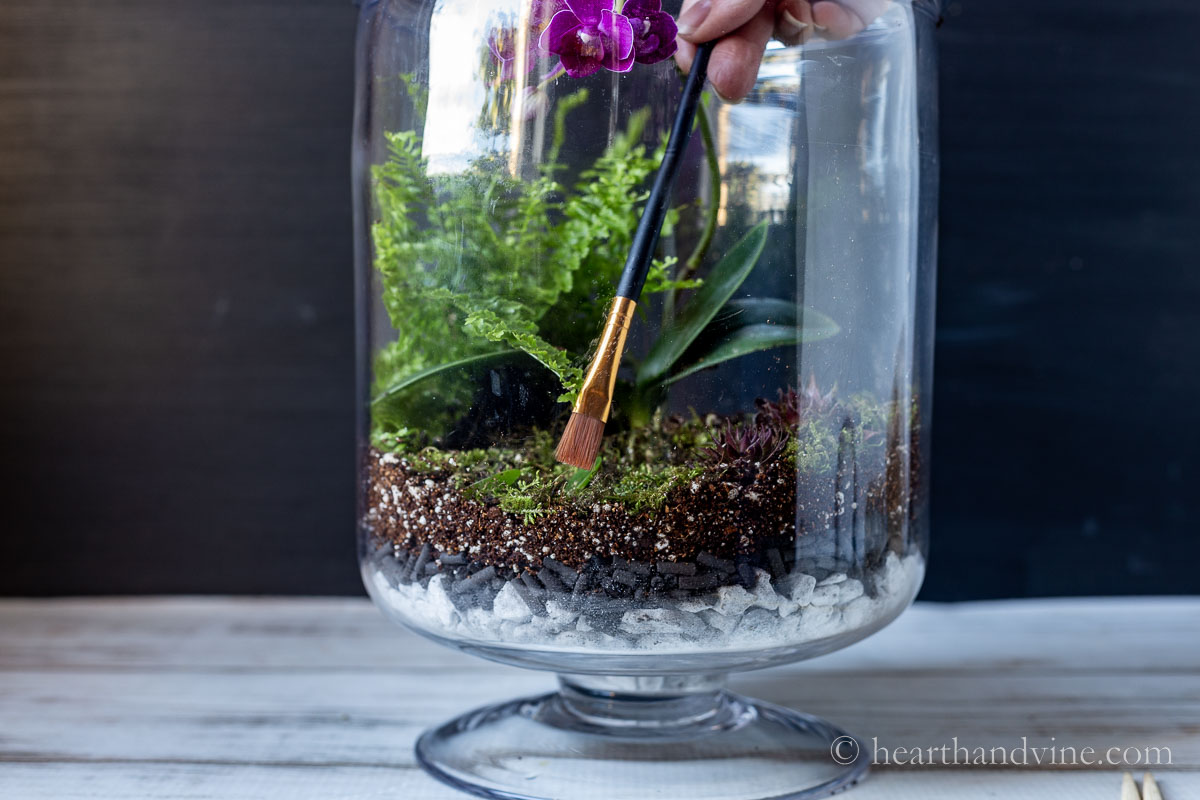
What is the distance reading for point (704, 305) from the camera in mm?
617

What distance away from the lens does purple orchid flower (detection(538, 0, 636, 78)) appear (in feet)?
1.93

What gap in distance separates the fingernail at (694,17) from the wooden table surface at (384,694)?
19.1 inches

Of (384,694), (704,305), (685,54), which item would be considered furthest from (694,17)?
(384,694)

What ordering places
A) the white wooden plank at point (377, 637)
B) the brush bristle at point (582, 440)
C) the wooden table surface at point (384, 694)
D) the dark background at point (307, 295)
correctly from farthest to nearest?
1. the dark background at point (307, 295)
2. the white wooden plank at point (377, 637)
3. the wooden table surface at point (384, 694)
4. the brush bristle at point (582, 440)

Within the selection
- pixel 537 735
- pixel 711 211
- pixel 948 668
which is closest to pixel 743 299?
pixel 711 211

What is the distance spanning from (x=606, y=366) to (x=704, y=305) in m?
0.08

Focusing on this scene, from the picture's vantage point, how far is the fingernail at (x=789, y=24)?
62 cm

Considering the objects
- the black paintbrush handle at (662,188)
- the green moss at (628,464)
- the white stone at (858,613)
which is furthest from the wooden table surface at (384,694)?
the black paintbrush handle at (662,188)

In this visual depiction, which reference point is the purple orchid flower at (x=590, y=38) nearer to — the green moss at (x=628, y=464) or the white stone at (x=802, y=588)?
the green moss at (x=628, y=464)

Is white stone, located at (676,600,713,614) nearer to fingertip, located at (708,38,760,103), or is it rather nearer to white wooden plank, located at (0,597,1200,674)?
fingertip, located at (708,38,760,103)

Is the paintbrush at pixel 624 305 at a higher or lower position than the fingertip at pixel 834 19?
lower

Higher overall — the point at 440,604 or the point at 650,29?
the point at 650,29

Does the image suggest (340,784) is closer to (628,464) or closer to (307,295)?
(628,464)

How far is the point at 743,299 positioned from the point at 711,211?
71 millimetres
